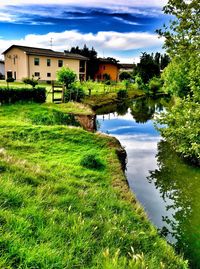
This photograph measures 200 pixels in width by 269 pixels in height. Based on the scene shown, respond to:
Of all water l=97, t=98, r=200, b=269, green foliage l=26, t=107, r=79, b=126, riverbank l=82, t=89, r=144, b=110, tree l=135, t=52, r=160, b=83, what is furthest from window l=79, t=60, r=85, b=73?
green foliage l=26, t=107, r=79, b=126

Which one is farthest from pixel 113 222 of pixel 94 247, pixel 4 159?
pixel 4 159

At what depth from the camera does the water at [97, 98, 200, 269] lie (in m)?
10.9

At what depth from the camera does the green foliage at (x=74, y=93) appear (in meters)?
33.0

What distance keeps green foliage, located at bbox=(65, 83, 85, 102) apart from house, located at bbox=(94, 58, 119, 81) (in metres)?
48.7

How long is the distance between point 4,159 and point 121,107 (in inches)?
1644

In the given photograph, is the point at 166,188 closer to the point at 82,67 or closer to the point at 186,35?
the point at 186,35

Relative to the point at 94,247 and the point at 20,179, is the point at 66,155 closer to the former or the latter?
the point at 20,179

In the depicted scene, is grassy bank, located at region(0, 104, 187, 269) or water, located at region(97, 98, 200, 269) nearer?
grassy bank, located at region(0, 104, 187, 269)

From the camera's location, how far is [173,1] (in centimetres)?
1283

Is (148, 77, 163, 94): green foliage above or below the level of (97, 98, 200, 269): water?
above

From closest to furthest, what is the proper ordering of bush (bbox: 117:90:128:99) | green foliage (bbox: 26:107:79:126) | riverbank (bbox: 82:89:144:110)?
green foliage (bbox: 26:107:79:126) < riverbank (bbox: 82:89:144:110) < bush (bbox: 117:90:128:99)

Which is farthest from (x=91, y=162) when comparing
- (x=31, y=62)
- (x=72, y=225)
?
(x=31, y=62)

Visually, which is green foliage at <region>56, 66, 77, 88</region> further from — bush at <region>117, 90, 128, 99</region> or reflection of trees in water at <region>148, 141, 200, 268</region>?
bush at <region>117, 90, 128, 99</region>

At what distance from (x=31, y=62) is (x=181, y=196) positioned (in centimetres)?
5370
